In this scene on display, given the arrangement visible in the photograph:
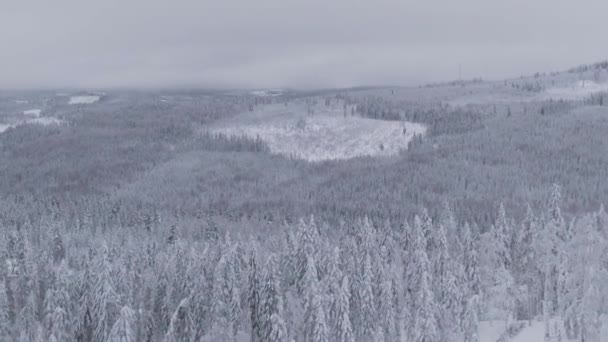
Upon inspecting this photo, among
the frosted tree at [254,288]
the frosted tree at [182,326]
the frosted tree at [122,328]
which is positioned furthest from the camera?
the frosted tree at [254,288]

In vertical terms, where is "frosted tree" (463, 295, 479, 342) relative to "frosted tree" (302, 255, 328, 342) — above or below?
below

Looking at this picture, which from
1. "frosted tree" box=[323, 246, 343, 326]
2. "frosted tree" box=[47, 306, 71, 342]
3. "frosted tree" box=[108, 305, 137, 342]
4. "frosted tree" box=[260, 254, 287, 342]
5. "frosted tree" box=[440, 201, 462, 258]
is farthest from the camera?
"frosted tree" box=[440, 201, 462, 258]

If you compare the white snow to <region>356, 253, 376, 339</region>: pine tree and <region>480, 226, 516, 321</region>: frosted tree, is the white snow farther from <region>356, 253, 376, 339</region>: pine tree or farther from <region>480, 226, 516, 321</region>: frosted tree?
<region>356, 253, 376, 339</region>: pine tree

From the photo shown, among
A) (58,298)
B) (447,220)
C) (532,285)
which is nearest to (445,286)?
(532,285)

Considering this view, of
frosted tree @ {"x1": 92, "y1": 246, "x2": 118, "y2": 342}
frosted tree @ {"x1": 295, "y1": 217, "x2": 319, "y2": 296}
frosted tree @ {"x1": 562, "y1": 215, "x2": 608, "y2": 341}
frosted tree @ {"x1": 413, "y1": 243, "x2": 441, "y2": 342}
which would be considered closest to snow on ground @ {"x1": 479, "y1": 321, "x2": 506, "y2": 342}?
frosted tree @ {"x1": 413, "y1": 243, "x2": 441, "y2": 342}

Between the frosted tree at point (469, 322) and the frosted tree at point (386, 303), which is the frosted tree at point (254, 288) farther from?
the frosted tree at point (469, 322)

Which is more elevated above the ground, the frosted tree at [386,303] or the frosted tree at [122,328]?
the frosted tree at [122,328]

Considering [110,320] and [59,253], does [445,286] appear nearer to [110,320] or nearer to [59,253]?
[110,320]

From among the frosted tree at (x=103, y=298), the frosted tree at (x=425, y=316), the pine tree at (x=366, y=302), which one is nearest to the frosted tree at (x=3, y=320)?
the frosted tree at (x=103, y=298)

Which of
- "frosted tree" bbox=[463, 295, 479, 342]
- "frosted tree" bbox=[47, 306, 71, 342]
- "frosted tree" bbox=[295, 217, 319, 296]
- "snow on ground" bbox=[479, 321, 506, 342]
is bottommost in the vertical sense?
"snow on ground" bbox=[479, 321, 506, 342]

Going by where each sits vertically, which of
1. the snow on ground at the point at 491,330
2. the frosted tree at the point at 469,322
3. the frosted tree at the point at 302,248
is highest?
the frosted tree at the point at 302,248

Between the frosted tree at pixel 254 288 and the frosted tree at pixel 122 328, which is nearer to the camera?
the frosted tree at pixel 122 328

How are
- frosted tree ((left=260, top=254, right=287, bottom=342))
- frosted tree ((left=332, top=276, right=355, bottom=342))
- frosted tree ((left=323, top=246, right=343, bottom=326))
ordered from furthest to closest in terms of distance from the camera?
frosted tree ((left=323, top=246, right=343, bottom=326)) < frosted tree ((left=260, top=254, right=287, bottom=342)) < frosted tree ((left=332, top=276, right=355, bottom=342))

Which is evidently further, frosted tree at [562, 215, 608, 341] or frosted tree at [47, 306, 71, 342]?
frosted tree at [47, 306, 71, 342]
